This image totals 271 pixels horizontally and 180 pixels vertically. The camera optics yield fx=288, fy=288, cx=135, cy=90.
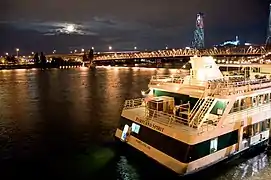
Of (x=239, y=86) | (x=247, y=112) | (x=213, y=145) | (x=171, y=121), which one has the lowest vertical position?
(x=213, y=145)

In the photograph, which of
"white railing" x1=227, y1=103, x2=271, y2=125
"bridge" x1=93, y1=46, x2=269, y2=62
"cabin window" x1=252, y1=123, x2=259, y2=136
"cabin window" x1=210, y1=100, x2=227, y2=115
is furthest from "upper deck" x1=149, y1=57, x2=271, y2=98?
"bridge" x1=93, y1=46, x2=269, y2=62

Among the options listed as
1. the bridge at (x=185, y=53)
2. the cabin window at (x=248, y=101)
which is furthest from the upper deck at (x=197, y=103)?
the bridge at (x=185, y=53)

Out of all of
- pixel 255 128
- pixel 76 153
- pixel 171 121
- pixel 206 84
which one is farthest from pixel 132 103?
pixel 255 128

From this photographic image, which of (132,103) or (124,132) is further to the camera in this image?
(132,103)

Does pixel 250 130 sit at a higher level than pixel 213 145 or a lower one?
higher

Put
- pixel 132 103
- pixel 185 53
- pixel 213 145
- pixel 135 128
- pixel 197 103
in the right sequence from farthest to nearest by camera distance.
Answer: pixel 185 53 < pixel 132 103 < pixel 135 128 < pixel 197 103 < pixel 213 145

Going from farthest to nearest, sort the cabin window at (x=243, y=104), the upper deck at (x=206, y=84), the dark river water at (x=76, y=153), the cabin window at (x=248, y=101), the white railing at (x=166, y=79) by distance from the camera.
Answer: the white railing at (x=166, y=79), the cabin window at (x=248, y=101), the cabin window at (x=243, y=104), the dark river water at (x=76, y=153), the upper deck at (x=206, y=84)

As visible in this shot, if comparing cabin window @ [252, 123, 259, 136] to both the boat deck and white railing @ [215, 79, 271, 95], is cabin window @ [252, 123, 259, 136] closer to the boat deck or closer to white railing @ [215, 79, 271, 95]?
white railing @ [215, 79, 271, 95]

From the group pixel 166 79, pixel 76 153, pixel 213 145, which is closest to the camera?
pixel 213 145

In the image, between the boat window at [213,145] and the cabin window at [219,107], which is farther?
the cabin window at [219,107]

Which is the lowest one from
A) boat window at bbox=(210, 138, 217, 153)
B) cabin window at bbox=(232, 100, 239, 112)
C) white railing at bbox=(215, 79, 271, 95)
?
boat window at bbox=(210, 138, 217, 153)

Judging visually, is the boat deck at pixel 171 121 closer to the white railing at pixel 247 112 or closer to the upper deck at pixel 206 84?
the white railing at pixel 247 112

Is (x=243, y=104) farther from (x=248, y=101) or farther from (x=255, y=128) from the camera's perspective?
(x=255, y=128)

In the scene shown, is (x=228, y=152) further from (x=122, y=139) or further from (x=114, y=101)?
(x=114, y=101)
